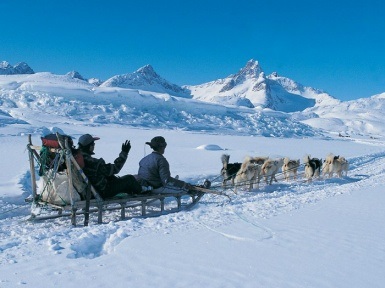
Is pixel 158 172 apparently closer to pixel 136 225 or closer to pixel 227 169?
pixel 136 225

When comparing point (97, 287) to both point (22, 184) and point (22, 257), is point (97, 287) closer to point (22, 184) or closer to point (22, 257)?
point (22, 257)

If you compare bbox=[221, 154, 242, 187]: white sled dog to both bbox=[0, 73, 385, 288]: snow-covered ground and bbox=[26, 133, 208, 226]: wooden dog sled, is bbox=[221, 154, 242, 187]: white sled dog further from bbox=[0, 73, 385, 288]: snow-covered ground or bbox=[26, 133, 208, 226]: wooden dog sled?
bbox=[26, 133, 208, 226]: wooden dog sled

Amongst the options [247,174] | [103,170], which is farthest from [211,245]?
[247,174]

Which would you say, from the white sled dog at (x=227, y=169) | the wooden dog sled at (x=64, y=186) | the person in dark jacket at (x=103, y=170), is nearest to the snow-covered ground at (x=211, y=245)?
the wooden dog sled at (x=64, y=186)

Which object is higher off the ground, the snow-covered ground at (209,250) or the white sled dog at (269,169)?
the white sled dog at (269,169)

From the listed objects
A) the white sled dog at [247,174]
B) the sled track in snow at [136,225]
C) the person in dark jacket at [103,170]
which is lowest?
the sled track in snow at [136,225]

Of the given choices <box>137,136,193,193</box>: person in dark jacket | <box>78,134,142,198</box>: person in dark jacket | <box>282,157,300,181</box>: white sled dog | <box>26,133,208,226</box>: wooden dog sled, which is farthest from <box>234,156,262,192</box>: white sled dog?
<box>26,133,208,226</box>: wooden dog sled

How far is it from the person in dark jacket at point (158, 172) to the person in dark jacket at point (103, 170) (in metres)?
0.64

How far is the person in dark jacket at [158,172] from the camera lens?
6.87 m

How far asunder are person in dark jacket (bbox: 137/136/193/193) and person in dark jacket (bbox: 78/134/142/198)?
635 millimetres

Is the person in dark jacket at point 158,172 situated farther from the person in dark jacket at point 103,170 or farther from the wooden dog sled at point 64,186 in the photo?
the wooden dog sled at point 64,186

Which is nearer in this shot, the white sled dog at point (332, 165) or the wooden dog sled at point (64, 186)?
the wooden dog sled at point (64, 186)

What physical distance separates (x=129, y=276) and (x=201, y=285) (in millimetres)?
597

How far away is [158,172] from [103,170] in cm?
124
